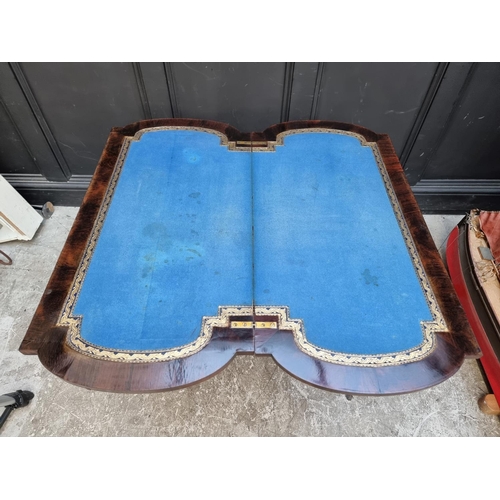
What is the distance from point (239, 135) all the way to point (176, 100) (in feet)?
1.78

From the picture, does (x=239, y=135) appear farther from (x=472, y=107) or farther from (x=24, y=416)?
(x=24, y=416)

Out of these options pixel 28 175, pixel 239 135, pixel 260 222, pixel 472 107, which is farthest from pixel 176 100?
pixel 472 107

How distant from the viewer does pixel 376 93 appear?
77.2 inches

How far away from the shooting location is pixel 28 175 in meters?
2.42

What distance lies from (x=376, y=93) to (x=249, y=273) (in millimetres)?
1423

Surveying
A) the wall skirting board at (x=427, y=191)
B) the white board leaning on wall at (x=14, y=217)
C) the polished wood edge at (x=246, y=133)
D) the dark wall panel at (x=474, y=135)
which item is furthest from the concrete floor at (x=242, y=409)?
the dark wall panel at (x=474, y=135)

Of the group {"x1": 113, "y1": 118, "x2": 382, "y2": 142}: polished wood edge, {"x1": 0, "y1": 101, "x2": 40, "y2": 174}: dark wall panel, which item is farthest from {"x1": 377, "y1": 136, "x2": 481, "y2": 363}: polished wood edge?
{"x1": 0, "y1": 101, "x2": 40, "y2": 174}: dark wall panel

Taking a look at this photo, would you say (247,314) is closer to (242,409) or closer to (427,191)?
(242,409)

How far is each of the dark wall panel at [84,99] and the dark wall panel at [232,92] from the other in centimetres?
29

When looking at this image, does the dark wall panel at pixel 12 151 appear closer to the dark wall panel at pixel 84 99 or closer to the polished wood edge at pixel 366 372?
the dark wall panel at pixel 84 99

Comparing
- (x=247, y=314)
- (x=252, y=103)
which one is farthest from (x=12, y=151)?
(x=247, y=314)

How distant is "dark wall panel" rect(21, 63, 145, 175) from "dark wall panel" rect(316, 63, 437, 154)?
1.12 m

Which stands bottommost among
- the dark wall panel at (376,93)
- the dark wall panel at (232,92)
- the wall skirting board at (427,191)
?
the wall skirting board at (427,191)

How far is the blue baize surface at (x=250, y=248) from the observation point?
1.15m
